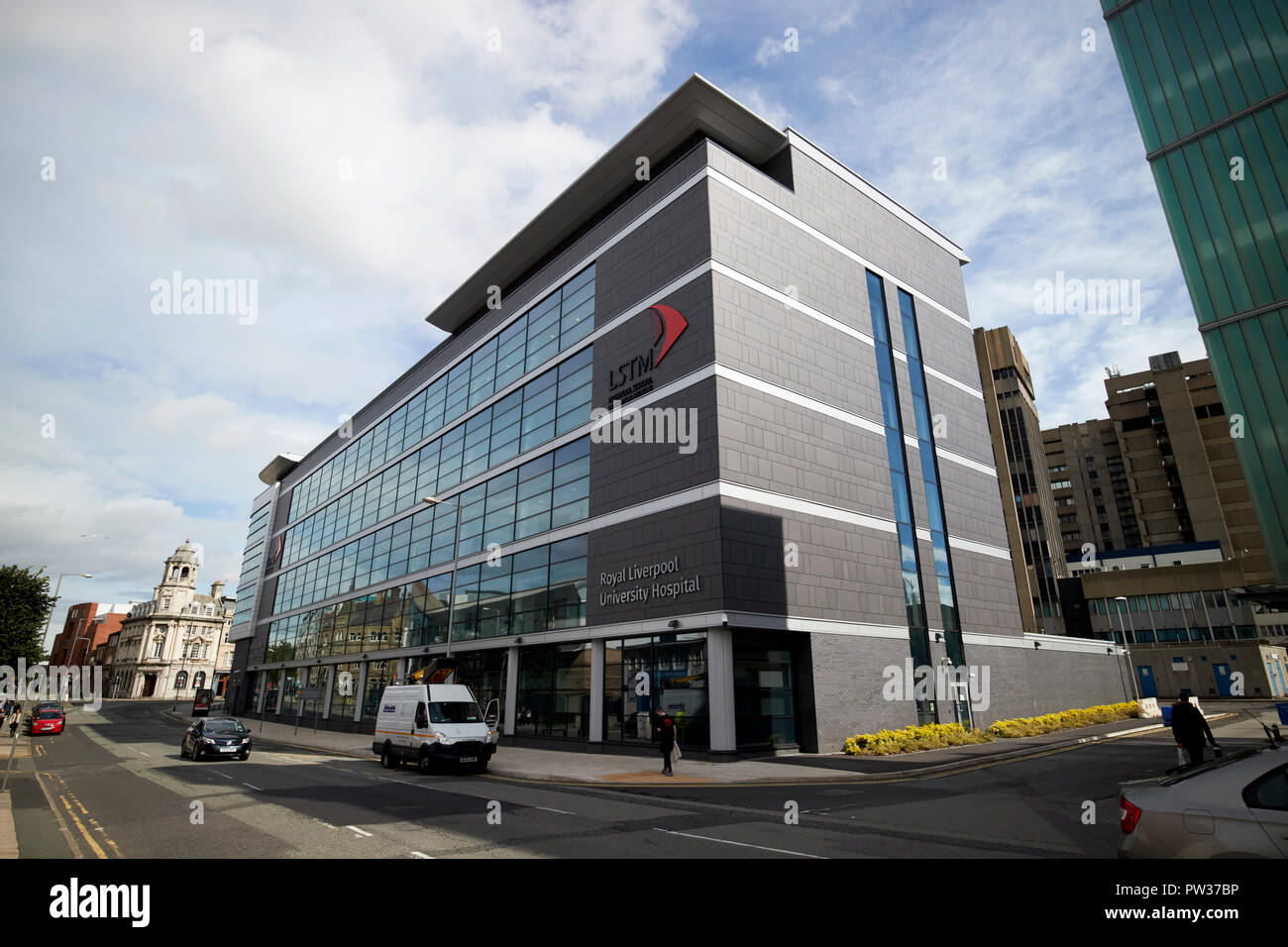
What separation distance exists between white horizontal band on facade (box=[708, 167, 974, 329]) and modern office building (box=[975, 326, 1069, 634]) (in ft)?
135

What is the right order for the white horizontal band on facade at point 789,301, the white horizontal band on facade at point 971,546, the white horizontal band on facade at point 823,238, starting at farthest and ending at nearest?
the white horizontal band on facade at point 971,546 < the white horizontal band on facade at point 823,238 < the white horizontal band on facade at point 789,301

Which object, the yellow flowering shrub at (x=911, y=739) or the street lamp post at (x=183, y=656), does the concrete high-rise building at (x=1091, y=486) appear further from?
the street lamp post at (x=183, y=656)

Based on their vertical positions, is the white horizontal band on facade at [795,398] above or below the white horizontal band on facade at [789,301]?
below

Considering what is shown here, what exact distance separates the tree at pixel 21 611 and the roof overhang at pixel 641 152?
3369 centimetres

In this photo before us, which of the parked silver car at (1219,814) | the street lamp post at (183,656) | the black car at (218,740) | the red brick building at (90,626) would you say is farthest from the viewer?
the red brick building at (90,626)

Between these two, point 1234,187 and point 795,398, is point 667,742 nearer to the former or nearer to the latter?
point 795,398

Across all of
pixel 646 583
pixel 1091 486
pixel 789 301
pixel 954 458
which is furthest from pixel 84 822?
pixel 1091 486

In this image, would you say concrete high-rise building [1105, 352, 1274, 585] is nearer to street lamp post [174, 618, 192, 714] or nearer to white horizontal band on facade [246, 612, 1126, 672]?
white horizontal band on facade [246, 612, 1126, 672]

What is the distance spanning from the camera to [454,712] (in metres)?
20.4

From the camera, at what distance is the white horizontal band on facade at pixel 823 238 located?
28344 mm

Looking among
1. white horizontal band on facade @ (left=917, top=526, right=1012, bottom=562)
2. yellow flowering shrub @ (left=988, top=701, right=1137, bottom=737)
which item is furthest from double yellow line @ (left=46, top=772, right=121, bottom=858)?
white horizontal band on facade @ (left=917, top=526, right=1012, bottom=562)

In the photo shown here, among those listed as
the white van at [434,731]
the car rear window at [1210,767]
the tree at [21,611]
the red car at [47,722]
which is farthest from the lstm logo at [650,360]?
the red car at [47,722]
